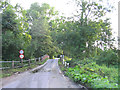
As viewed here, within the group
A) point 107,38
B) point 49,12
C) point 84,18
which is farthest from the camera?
point 49,12

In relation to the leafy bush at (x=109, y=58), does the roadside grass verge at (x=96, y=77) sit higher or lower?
lower

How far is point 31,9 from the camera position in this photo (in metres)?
36.8

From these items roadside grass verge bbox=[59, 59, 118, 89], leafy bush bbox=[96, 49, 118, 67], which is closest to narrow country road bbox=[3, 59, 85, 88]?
roadside grass verge bbox=[59, 59, 118, 89]

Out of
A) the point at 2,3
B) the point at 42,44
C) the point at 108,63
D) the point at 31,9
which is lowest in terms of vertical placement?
the point at 108,63

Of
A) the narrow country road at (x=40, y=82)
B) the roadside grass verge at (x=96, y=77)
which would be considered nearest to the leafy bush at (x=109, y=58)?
the roadside grass verge at (x=96, y=77)

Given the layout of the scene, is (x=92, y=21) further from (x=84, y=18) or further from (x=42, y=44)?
(x=42, y=44)

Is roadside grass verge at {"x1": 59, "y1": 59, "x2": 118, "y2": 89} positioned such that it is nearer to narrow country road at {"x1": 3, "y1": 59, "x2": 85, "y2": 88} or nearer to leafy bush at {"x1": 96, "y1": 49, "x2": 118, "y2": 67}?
narrow country road at {"x1": 3, "y1": 59, "x2": 85, "y2": 88}

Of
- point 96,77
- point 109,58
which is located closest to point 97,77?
point 96,77

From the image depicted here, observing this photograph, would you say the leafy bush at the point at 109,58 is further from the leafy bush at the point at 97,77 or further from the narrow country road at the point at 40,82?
the narrow country road at the point at 40,82

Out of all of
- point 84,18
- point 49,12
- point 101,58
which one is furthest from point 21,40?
point 49,12

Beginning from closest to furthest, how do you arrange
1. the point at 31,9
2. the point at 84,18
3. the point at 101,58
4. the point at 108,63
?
1. the point at 108,63
2. the point at 101,58
3. the point at 84,18
4. the point at 31,9

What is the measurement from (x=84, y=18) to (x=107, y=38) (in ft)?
15.1

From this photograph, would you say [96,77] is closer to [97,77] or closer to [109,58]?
[97,77]

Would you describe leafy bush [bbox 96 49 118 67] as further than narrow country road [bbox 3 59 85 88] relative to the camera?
Yes
